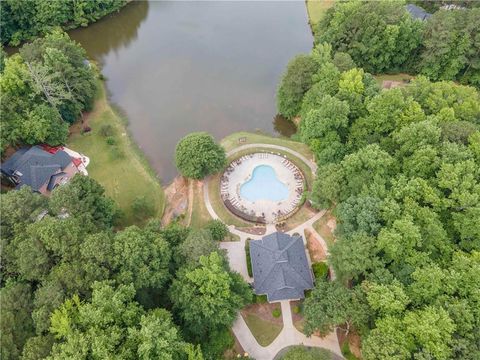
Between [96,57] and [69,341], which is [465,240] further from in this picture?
[96,57]

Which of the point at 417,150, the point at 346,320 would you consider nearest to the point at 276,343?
the point at 346,320

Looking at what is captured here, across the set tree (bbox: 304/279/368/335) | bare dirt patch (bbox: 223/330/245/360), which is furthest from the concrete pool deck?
bare dirt patch (bbox: 223/330/245/360)

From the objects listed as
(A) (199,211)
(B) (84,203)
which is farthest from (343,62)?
(B) (84,203)

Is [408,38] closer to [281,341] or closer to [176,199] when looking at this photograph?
[176,199]

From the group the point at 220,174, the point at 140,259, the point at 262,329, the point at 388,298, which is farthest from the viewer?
the point at 220,174

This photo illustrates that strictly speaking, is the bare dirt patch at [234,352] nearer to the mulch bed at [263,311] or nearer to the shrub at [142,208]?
the mulch bed at [263,311]

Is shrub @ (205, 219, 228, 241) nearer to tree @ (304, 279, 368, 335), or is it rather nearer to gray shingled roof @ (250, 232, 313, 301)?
gray shingled roof @ (250, 232, 313, 301)

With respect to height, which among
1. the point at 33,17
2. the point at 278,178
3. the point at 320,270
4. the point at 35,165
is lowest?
the point at 320,270
